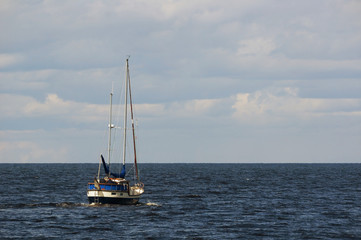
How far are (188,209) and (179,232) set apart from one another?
18174mm

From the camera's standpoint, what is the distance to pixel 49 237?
159ft

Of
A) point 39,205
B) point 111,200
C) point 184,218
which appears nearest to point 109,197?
point 111,200

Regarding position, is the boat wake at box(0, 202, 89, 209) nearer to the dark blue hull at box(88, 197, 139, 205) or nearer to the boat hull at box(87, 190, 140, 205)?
the dark blue hull at box(88, 197, 139, 205)

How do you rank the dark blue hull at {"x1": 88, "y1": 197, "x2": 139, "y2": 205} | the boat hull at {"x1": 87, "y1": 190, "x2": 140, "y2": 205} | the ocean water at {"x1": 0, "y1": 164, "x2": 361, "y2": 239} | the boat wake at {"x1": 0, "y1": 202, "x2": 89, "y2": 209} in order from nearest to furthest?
the ocean water at {"x1": 0, "y1": 164, "x2": 361, "y2": 239} < the boat hull at {"x1": 87, "y1": 190, "x2": 140, "y2": 205} < the dark blue hull at {"x1": 88, "y1": 197, "x2": 139, "y2": 205} < the boat wake at {"x1": 0, "y1": 202, "x2": 89, "y2": 209}

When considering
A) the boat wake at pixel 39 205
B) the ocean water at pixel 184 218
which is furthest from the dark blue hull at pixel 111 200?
the boat wake at pixel 39 205

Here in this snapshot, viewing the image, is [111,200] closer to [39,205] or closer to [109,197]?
[109,197]

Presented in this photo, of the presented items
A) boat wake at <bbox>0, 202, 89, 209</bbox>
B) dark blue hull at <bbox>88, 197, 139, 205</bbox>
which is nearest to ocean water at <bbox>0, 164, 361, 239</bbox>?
boat wake at <bbox>0, 202, 89, 209</bbox>

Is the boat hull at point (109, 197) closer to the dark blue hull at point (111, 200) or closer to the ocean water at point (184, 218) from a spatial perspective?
the dark blue hull at point (111, 200)

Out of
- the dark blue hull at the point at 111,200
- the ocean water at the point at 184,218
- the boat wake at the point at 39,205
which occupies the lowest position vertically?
the ocean water at the point at 184,218

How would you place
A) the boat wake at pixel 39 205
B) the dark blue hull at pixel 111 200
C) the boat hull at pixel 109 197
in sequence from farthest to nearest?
the boat wake at pixel 39 205
the dark blue hull at pixel 111 200
the boat hull at pixel 109 197

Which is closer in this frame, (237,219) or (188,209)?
(237,219)

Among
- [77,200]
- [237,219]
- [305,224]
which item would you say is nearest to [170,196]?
[77,200]

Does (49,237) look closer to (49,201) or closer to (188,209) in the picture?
(188,209)

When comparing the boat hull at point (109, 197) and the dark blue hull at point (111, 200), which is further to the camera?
the dark blue hull at point (111, 200)
